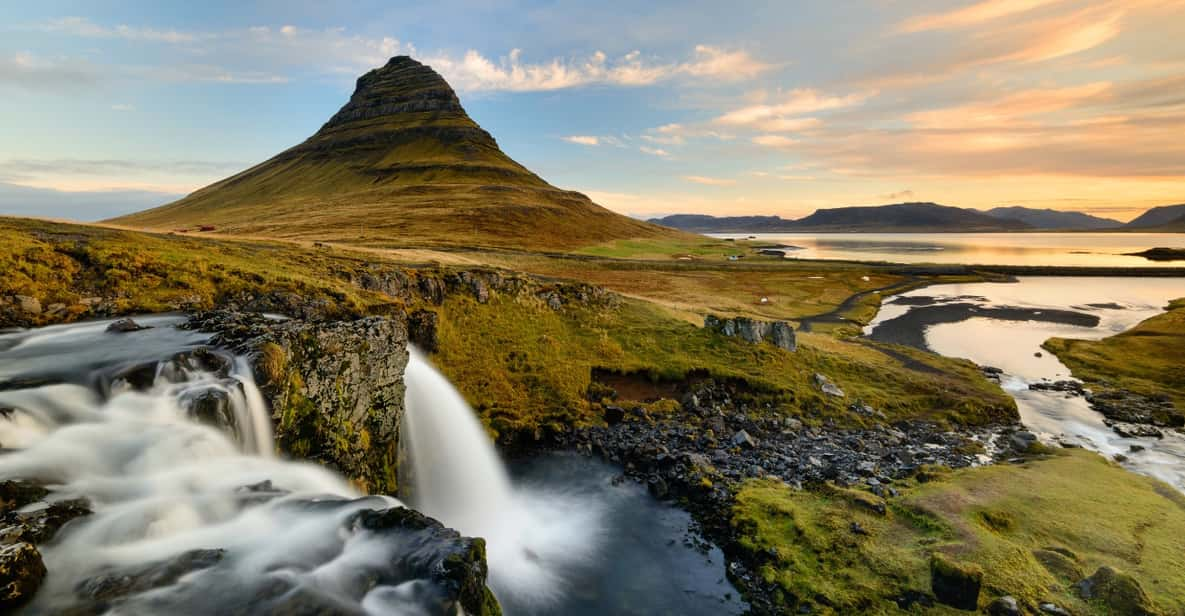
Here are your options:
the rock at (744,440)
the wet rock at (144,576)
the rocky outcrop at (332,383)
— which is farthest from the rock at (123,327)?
the rock at (744,440)

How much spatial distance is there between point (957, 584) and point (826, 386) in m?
18.5

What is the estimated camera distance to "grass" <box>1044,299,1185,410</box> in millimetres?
36906

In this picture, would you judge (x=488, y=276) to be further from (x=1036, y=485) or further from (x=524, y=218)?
(x=524, y=218)

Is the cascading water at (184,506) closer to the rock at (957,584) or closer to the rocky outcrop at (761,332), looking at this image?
the rock at (957,584)

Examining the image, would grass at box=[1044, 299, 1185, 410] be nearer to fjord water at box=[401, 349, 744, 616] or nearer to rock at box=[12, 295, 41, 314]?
fjord water at box=[401, 349, 744, 616]

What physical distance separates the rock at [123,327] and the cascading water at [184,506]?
1.94 m

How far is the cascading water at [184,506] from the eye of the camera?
25.3 feet

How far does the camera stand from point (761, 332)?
116 ft

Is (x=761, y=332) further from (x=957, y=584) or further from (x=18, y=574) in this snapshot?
(x=18, y=574)

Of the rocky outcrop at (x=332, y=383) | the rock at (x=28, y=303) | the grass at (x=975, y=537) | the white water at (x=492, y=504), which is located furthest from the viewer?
the rock at (x=28, y=303)

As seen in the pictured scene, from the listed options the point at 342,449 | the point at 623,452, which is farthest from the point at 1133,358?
the point at 342,449

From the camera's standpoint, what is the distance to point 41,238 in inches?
835

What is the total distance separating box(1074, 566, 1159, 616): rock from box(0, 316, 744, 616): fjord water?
27.7ft

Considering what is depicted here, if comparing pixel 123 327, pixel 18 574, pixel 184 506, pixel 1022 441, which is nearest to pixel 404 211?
pixel 123 327
